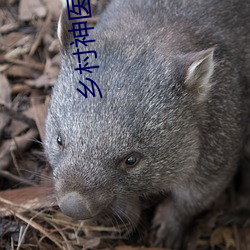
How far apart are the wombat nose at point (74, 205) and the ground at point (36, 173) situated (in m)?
0.84

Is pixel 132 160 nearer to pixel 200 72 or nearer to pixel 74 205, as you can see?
pixel 74 205

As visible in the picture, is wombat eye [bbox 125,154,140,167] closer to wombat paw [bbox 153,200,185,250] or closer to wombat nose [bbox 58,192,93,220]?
wombat nose [bbox 58,192,93,220]

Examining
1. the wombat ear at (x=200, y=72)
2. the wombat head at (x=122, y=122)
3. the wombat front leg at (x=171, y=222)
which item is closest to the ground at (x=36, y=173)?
the wombat front leg at (x=171, y=222)

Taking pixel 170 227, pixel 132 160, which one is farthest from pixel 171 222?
pixel 132 160

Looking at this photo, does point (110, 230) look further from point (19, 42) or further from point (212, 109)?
point (19, 42)

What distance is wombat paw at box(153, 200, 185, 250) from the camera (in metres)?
4.60

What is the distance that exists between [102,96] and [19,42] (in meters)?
1.80

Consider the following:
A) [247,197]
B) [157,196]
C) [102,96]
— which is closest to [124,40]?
[102,96]

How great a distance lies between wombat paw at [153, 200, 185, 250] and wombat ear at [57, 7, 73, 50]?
152 centimetres

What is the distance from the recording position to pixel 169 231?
460 cm

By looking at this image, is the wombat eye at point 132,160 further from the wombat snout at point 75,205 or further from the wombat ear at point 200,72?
the wombat ear at point 200,72

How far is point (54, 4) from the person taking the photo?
511cm

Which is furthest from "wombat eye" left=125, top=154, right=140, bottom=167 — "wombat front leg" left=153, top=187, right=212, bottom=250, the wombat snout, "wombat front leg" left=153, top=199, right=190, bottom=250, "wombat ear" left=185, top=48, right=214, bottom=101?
"wombat front leg" left=153, top=199, right=190, bottom=250

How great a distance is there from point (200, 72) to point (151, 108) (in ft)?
1.19
